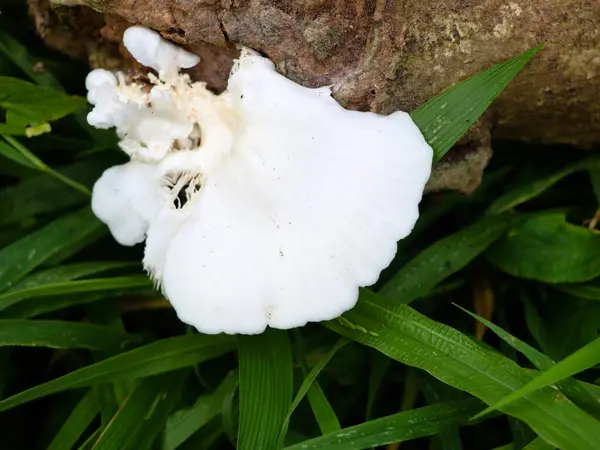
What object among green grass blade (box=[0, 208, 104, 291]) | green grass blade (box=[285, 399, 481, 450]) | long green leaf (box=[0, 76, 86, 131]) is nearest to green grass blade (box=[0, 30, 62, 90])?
long green leaf (box=[0, 76, 86, 131])

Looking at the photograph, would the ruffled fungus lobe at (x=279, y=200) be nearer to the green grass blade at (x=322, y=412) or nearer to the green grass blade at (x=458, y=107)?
the green grass blade at (x=458, y=107)

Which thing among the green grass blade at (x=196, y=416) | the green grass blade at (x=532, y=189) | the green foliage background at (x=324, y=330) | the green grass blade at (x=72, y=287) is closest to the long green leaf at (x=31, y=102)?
the green foliage background at (x=324, y=330)

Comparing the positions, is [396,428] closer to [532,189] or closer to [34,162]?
[532,189]

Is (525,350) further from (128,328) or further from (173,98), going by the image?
(128,328)

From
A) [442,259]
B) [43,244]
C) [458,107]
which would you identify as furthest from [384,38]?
[43,244]

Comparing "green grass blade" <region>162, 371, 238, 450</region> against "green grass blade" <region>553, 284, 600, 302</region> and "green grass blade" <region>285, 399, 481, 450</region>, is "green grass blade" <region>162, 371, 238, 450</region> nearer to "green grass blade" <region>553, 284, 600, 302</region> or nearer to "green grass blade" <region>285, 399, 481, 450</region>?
"green grass blade" <region>285, 399, 481, 450</region>

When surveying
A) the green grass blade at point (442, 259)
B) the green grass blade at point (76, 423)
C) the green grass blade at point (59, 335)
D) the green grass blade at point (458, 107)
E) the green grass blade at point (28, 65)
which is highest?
the green grass blade at point (458, 107)
